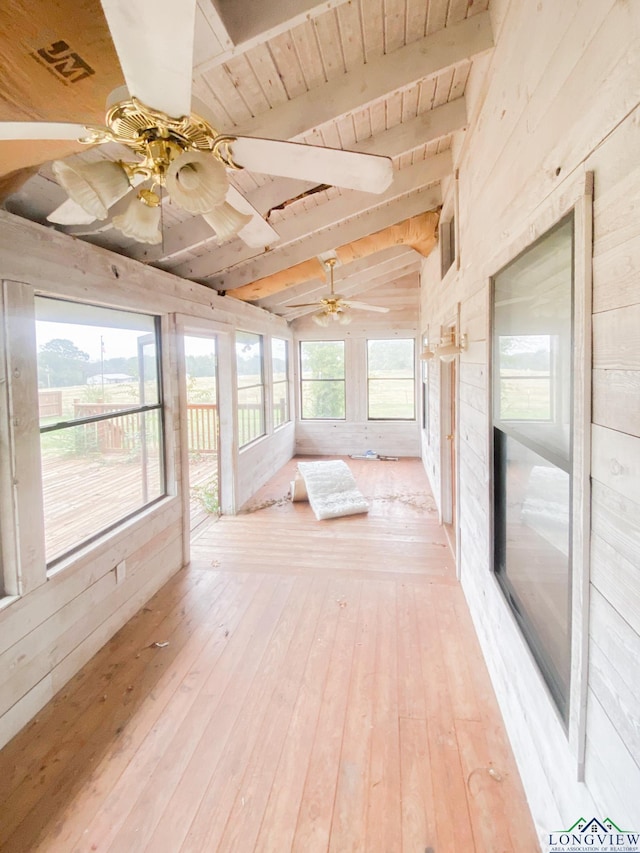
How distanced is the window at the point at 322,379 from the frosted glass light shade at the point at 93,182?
6.76 metres

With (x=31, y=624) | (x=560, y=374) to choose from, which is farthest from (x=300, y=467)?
(x=560, y=374)

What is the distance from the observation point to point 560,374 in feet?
4.21

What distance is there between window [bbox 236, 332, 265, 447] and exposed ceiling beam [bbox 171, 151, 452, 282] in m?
1.60

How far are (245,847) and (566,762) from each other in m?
1.13

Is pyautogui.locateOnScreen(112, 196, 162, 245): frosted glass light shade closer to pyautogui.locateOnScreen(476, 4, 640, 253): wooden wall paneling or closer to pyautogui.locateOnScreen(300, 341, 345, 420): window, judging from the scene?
pyautogui.locateOnScreen(476, 4, 640, 253): wooden wall paneling

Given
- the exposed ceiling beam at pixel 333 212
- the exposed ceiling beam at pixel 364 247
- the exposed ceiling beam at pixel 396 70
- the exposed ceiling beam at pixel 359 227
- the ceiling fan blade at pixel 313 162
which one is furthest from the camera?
the exposed ceiling beam at pixel 364 247

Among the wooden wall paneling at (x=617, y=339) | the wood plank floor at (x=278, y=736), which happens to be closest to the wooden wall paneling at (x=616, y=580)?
the wooden wall paneling at (x=617, y=339)

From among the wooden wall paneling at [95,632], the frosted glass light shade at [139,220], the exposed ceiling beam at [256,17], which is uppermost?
the exposed ceiling beam at [256,17]

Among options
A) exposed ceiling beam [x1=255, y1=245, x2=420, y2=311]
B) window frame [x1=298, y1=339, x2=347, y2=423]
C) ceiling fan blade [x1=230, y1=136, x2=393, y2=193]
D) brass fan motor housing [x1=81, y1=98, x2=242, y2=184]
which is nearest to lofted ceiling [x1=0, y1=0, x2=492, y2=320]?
brass fan motor housing [x1=81, y1=98, x2=242, y2=184]

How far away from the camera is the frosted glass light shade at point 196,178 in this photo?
1.11 m

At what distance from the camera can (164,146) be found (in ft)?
3.82

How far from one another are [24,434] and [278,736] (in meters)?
1.85

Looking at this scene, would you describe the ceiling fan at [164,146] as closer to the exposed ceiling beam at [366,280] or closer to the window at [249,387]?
the window at [249,387]

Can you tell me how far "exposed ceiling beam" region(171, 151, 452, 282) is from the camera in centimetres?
321
